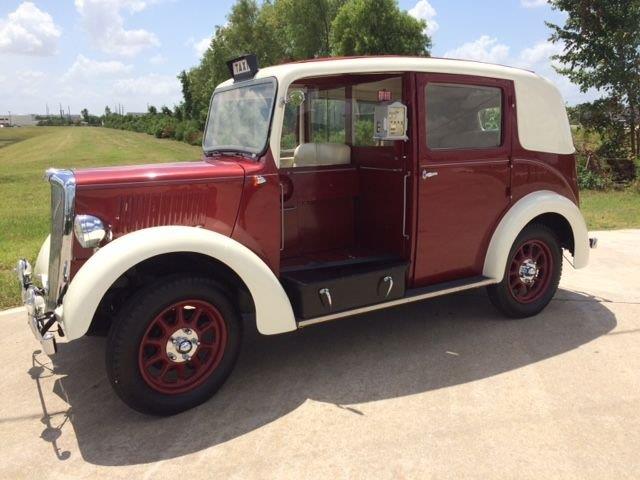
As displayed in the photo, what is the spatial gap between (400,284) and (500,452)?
145 centimetres

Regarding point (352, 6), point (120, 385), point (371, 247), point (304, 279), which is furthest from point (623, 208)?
point (352, 6)

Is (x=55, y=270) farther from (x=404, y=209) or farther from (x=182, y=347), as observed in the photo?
(x=404, y=209)

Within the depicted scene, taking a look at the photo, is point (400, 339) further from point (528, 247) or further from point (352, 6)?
point (352, 6)

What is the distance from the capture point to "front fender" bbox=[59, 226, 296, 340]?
119 inches

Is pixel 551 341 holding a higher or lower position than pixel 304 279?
lower

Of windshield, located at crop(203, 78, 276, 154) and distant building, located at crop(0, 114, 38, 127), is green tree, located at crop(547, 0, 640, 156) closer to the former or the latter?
windshield, located at crop(203, 78, 276, 154)

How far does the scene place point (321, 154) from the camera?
439 centimetres

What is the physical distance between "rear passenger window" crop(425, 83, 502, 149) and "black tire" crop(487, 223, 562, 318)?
88cm

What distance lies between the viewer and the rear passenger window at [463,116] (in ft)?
13.5

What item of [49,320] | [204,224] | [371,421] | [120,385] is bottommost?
[371,421]

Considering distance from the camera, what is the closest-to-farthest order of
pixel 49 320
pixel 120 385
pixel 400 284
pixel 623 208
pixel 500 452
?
Answer: pixel 500 452
pixel 120 385
pixel 49 320
pixel 400 284
pixel 623 208

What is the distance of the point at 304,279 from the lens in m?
3.78

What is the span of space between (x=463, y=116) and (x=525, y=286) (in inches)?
64.2

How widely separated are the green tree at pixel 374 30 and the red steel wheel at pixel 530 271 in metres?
26.0
